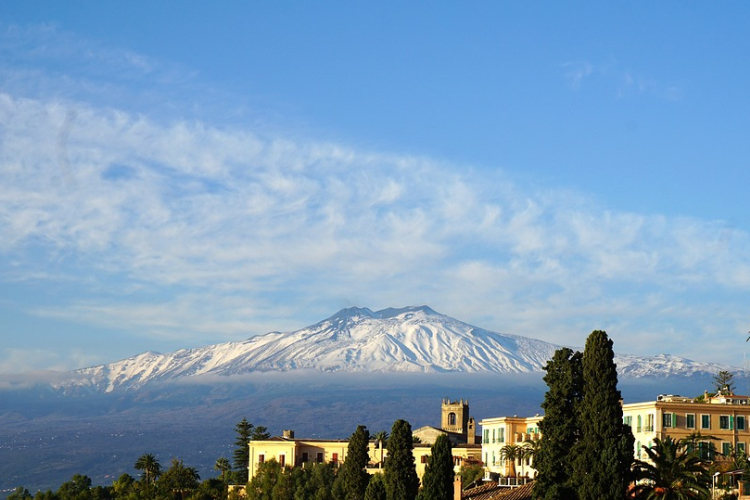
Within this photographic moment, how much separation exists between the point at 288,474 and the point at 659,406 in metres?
57.9

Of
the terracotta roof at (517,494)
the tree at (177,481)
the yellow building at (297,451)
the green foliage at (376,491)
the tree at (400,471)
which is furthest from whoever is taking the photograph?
the tree at (177,481)

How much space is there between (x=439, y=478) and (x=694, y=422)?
73.8 feet

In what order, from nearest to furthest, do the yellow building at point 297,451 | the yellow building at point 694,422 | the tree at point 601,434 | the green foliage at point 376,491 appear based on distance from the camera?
Answer: the tree at point 601,434 → the green foliage at point 376,491 → the yellow building at point 694,422 → the yellow building at point 297,451

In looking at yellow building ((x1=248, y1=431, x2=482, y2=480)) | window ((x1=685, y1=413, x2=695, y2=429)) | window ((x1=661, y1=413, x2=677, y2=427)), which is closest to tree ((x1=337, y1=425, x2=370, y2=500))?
window ((x1=661, y1=413, x2=677, y2=427))

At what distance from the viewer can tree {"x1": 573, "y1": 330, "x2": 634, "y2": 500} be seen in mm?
69438

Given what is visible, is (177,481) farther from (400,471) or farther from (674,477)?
(674,477)

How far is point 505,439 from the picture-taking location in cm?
11662

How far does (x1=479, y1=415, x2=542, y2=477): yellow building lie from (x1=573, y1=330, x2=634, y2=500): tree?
126 feet

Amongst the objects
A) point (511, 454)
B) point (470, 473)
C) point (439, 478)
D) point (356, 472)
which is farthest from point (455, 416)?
point (439, 478)

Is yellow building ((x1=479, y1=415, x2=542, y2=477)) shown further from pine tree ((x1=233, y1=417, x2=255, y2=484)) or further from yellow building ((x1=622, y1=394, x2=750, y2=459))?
pine tree ((x1=233, y1=417, x2=255, y2=484))

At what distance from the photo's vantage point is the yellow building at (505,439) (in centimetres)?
11206

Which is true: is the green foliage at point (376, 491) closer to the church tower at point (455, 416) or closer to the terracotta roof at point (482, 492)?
the terracotta roof at point (482, 492)

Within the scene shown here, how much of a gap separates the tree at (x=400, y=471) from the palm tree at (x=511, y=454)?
71.7ft

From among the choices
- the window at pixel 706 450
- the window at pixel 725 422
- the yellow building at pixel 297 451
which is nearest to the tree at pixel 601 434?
the window at pixel 706 450
